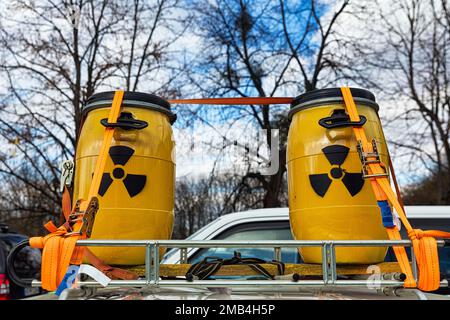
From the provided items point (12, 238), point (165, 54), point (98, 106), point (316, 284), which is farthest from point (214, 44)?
point (316, 284)

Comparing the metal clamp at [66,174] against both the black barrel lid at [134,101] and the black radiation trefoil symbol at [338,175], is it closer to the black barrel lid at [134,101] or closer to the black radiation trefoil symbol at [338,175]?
the black barrel lid at [134,101]

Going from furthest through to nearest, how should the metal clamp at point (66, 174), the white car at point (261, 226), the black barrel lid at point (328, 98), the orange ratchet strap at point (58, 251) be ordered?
the white car at point (261, 226) → the black barrel lid at point (328, 98) → the metal clamp at point (66, 174) → the orange ratchet strap at point (58, 251)

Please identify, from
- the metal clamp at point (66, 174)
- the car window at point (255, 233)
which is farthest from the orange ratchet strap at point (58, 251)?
the car window at point (255, 233)

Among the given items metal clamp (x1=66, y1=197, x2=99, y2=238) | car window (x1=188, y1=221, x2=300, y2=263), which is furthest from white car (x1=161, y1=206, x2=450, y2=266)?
metal clamp (x1=66, y1=197, x2=99, y2=238)

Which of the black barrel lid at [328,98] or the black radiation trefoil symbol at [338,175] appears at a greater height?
the black barrel lid at [328,98]

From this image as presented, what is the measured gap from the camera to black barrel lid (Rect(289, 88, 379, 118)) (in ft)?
5.95

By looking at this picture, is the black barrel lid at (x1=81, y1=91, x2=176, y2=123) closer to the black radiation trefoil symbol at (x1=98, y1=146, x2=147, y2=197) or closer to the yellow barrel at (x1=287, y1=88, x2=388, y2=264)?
the black radiation trefoil symbol at (x1=98, y1=146, x2=147, y2=197)

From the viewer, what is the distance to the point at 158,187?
1835mm

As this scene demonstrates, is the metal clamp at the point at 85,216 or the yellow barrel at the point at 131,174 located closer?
the metal clamp at the point at 85,216

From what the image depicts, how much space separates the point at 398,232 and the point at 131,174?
3.33 feet

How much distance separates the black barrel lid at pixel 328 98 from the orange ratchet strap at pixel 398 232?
0.04m

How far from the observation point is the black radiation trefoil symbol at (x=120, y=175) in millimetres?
1756

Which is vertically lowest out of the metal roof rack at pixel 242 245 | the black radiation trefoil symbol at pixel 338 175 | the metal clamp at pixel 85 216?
the metal roof rack at pixel 242 245

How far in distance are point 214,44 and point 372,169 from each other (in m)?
8.02
